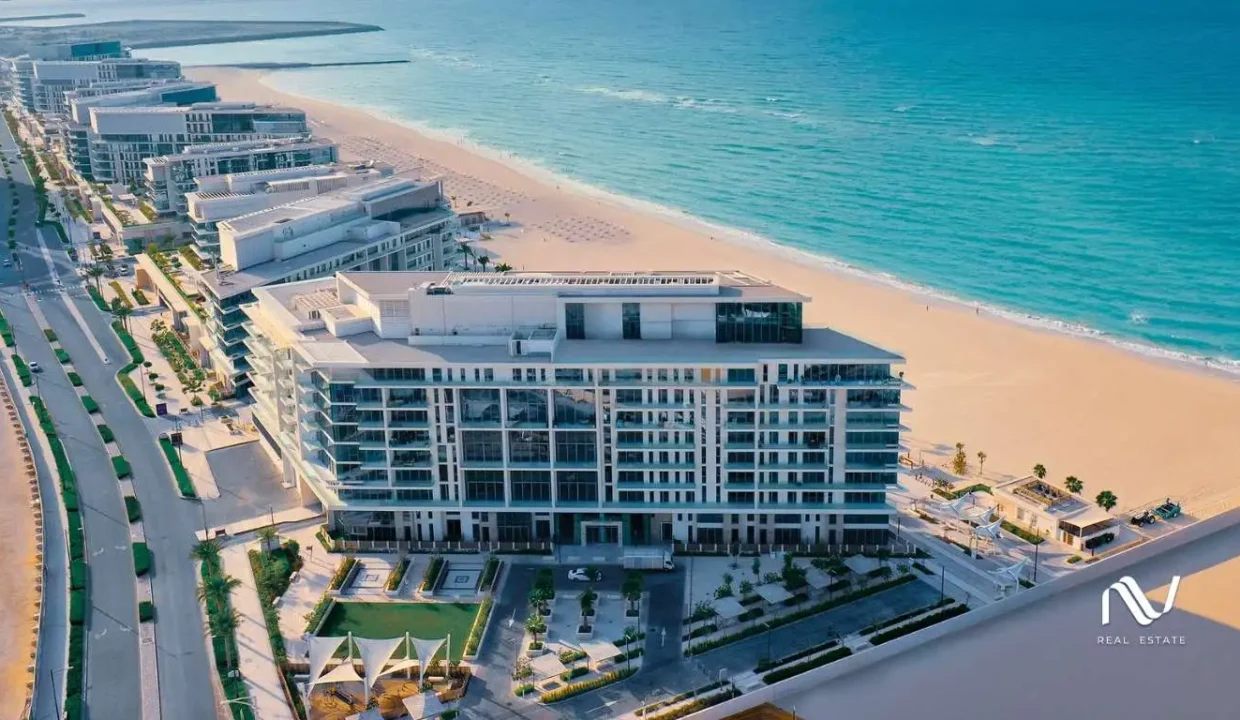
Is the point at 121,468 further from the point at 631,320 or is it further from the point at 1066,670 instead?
the point at 1066,670

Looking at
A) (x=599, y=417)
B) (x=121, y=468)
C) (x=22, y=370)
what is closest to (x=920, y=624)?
(x=599, y=417)

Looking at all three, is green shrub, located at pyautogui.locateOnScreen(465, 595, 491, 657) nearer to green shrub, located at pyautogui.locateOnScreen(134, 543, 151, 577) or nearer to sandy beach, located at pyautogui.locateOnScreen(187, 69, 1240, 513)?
green shrub, located at pyautogui.locateOnScreen(134, 543, 151, 577)

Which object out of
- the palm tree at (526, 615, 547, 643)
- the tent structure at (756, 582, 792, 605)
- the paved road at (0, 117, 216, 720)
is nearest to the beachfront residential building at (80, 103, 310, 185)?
the paved road at (0, 117, 216, 720)

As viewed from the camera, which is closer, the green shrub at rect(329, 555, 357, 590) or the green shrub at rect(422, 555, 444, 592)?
the green shrub at rect(422, 555, 444, 592)

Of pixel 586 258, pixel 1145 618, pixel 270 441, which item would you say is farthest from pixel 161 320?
pixel 1145 618

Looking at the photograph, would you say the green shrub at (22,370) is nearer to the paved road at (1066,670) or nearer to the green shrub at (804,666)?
the green shrub at (804,666)

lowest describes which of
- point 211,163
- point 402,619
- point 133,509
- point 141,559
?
point 402,619

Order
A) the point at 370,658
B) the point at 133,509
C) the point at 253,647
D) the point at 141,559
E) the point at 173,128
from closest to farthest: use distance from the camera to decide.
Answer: the point at 370,658, the point at 253,647, the point at 141,559, the point at 133,509, the point at 173,128
